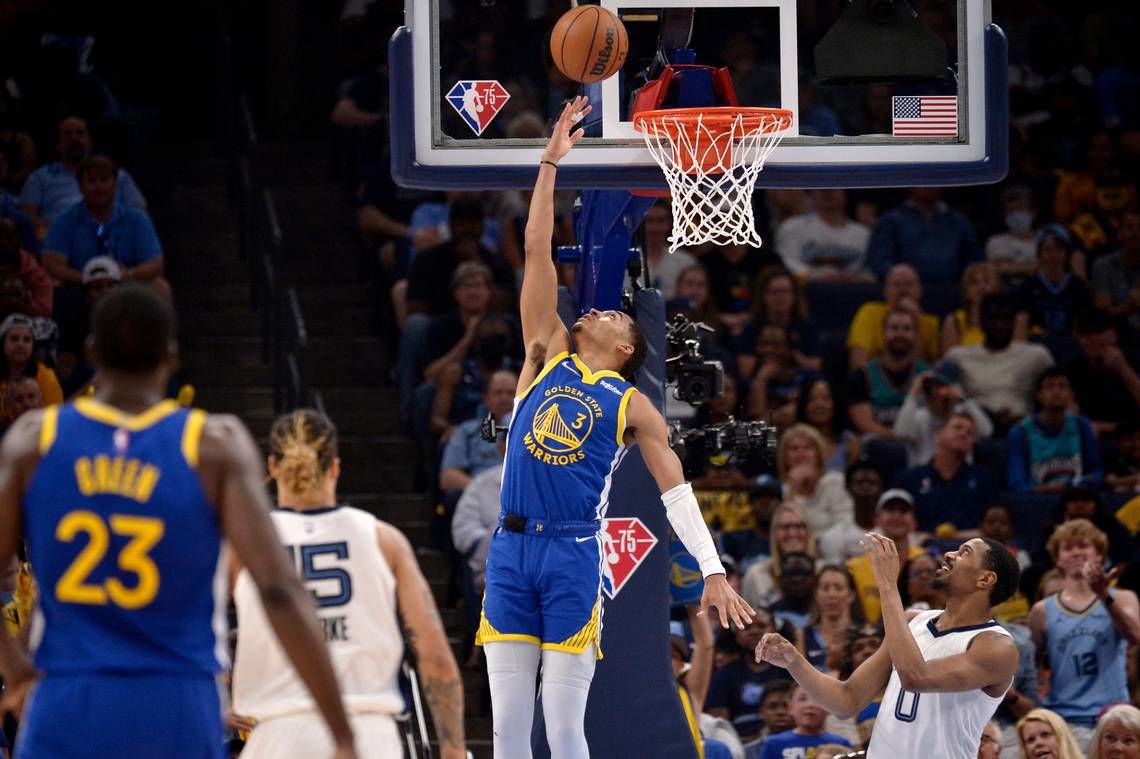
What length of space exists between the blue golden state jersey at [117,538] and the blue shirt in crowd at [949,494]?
26.1 feet

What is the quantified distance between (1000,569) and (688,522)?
1211 mm

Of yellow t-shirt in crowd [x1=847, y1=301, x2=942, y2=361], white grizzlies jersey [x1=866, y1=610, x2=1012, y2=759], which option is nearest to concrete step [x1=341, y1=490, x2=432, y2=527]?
yellow t-shirt in crowd [x1=847, y1=301, x2=942, y2=361]

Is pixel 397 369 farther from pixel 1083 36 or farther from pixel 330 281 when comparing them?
pixel 1083 36

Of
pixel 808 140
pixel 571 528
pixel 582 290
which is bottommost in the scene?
pixel 571 528

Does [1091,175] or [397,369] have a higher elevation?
[1091,175]

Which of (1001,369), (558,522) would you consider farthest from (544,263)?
(1001,369)

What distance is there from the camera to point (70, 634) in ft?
13.9

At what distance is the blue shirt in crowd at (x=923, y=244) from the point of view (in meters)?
13.5

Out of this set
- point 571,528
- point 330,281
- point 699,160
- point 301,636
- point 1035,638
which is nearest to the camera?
point 301,636

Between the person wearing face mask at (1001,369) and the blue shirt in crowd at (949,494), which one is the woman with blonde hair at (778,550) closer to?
the blue shirt in crowd at (949,494)

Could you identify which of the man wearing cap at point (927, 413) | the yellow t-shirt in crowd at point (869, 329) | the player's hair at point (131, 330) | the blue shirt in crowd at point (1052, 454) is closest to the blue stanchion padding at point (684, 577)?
the man wearing cap at point (927, 413)

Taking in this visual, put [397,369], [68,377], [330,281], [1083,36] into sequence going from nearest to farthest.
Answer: [68,377], [397,369], [330,281], [1083,36]

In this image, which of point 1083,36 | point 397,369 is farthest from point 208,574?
point 1083,36

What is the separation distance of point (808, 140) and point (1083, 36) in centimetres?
830
